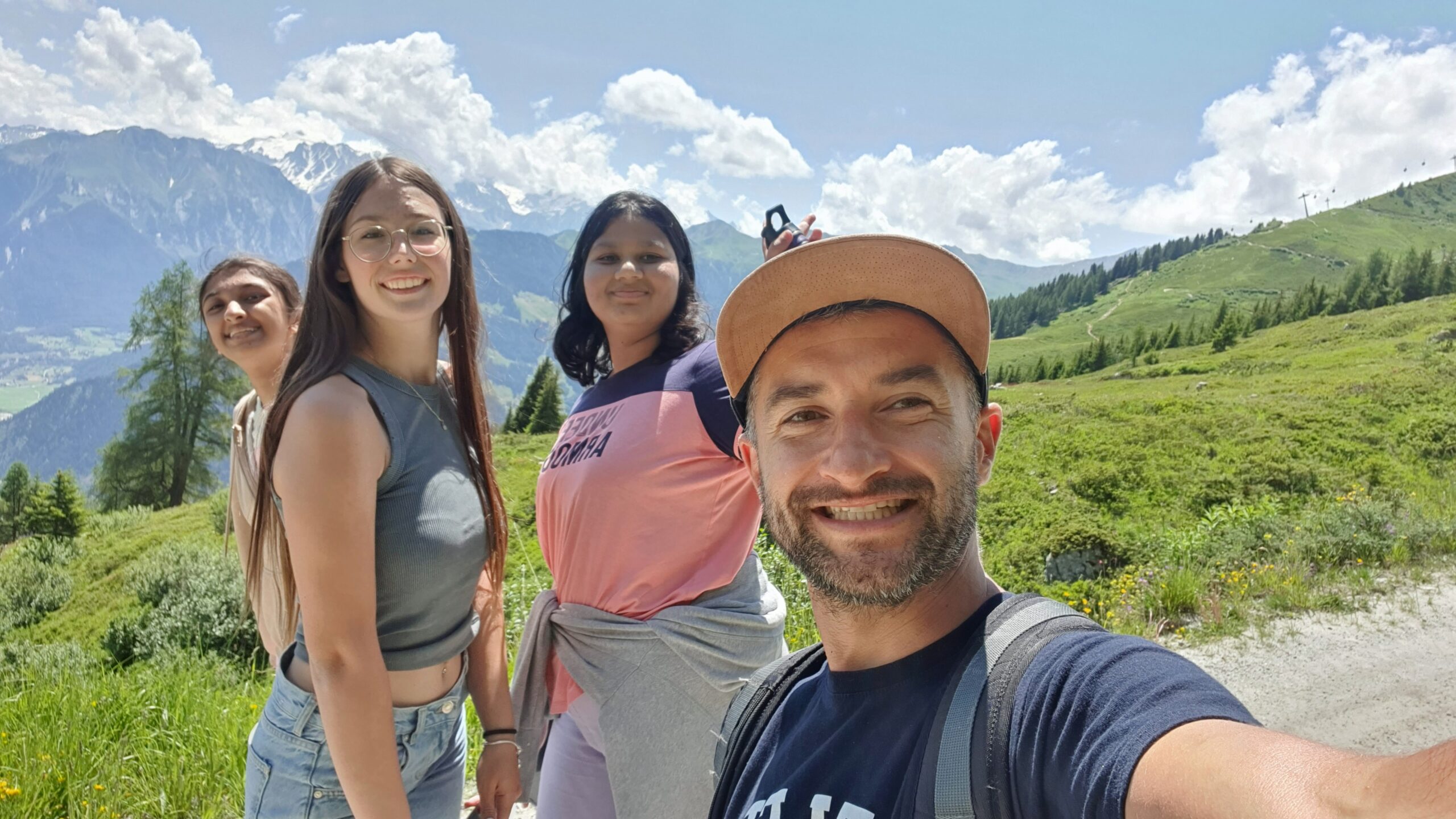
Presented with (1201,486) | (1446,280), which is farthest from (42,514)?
(1446,280)

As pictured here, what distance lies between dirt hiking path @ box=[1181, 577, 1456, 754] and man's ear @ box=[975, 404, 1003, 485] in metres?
3.45

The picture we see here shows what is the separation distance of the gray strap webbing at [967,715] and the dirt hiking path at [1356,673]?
371cm

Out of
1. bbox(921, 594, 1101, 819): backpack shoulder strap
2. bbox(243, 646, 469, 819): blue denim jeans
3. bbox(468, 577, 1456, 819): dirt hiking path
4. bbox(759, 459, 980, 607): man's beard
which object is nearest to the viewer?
bbox(921, 594, 1101, 819): backpack shoulder strap

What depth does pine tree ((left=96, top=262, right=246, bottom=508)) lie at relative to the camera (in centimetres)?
3997

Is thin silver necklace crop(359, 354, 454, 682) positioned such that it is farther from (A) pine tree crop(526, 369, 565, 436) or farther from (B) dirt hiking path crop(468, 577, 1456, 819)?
(A) pine tree crop(526, 369, 565, 436)

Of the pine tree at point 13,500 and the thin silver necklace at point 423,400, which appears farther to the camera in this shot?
the pine tree at point 13,500

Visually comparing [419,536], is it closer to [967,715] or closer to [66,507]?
[967,715]

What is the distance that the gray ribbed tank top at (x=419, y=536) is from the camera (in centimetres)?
182

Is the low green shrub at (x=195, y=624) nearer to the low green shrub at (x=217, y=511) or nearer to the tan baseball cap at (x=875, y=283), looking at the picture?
the low green shrub at (x=217, y=511)

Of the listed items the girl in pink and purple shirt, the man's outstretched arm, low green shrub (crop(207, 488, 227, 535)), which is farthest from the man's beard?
low green shrub (crop(207, 488, 227, 535))

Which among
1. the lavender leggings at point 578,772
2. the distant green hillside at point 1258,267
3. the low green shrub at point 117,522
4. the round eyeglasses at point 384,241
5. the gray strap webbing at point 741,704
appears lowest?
the low green shrub at point 117,522

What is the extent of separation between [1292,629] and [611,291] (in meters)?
5.59

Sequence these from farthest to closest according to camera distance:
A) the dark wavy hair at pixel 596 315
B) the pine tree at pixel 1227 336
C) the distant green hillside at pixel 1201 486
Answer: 1. the pine tree at pixel 1227 336
2. the distant green hillside at pixel 1201 486
3. the dark wavy hair at pixel 596 315

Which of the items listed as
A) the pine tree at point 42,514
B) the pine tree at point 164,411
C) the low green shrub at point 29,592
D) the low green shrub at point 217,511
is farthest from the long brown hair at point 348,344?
the pine tree at point 164,411
